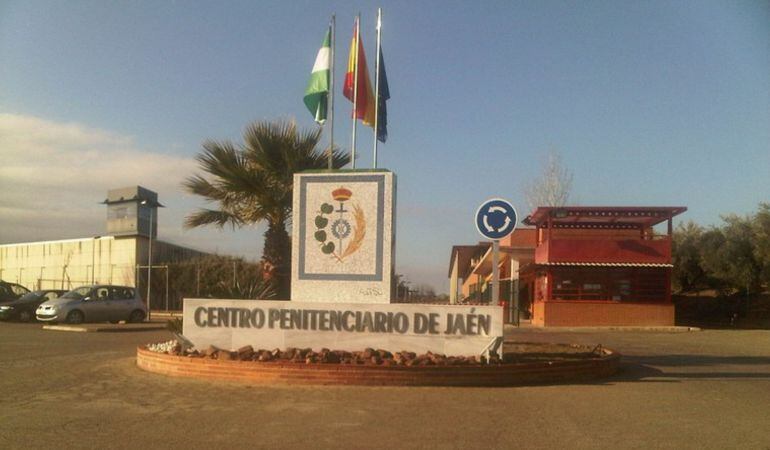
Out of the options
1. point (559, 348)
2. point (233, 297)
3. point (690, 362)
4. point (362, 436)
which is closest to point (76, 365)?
point (233, 297)

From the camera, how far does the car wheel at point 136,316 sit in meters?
25.8

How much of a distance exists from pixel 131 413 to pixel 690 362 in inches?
428

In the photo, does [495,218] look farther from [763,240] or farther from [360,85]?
[763,240]

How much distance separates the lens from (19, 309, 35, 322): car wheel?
2661 centimetres

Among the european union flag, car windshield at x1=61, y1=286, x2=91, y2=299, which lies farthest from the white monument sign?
car windshield at x1=61, y1=286, x2=91, y2=299

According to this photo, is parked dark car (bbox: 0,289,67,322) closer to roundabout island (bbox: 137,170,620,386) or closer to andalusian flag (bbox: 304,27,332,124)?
roundabout island (bbox: 137,170,620,386)

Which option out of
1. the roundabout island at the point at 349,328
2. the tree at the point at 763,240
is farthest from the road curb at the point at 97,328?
the tree at the point at 763,240

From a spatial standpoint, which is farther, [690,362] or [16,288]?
[16,288]

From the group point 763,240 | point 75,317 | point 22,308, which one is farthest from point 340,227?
point 763,240

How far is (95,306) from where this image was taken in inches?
966

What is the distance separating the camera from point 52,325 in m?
23.5

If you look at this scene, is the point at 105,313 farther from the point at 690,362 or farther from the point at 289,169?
the point at 690,362

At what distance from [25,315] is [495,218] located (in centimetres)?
2227

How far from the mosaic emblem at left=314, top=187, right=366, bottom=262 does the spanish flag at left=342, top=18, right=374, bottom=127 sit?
2.18m
